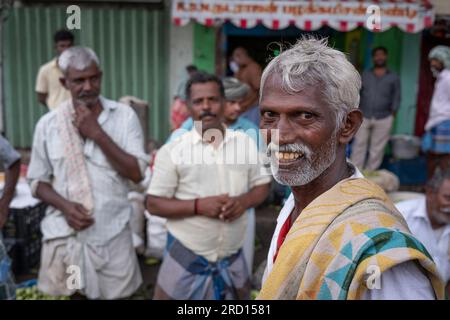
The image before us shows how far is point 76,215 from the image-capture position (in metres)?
3.49

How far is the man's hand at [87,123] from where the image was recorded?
3389 millimetres

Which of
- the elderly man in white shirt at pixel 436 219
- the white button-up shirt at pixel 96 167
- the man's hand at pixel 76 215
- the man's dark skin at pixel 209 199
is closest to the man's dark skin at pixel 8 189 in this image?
the white button-up shirt at pixel 96 167

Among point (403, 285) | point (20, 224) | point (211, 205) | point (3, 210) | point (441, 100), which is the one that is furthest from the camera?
point (441, 100)

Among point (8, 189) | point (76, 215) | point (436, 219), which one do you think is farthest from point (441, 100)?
point (8, 189)

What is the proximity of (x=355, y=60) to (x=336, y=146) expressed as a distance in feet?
22.7

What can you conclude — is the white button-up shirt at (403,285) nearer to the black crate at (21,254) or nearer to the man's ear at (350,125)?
the man's ear at (350,125)

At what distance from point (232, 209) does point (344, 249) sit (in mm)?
1778

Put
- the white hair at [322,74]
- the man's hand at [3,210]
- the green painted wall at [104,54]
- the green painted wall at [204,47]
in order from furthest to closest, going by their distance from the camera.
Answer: the green painted wall at [204,47], the green painted wall at [104,54], the man's hand at [3,210], the white hair at [322,74]

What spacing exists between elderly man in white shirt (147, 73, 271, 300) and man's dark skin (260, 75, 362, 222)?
1.41 m

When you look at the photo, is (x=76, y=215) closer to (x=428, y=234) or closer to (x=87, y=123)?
(x=87, y=123)

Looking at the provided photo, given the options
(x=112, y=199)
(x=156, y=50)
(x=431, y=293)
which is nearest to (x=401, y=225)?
(x=431, y=293)

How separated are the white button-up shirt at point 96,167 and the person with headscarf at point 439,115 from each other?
4.85 meters

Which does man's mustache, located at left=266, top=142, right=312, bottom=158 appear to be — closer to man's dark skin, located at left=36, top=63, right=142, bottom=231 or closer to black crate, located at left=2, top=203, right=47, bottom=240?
man's dark skin, located at left=36, top=63, right=142, bottom=231

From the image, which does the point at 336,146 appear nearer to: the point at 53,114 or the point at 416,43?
the point at 53,114
